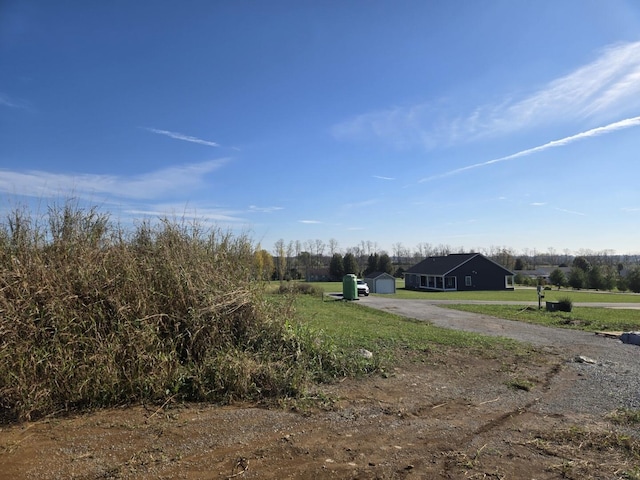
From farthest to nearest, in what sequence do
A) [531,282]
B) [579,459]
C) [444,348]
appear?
[531,282], [444,348], [579,459]

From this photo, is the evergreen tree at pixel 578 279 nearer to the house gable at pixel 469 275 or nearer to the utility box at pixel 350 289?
the house gable at pixel 469 275

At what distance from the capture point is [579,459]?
343 centimetres

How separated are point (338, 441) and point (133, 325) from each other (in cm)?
295

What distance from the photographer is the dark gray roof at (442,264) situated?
164 ft

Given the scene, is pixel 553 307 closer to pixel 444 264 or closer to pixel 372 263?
pixel 444 264

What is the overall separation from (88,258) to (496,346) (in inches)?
303

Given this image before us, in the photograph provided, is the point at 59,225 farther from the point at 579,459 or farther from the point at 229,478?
the point at 579,459

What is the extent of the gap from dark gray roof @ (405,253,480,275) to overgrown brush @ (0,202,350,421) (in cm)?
4602

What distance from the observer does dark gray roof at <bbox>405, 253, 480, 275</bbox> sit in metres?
50.0

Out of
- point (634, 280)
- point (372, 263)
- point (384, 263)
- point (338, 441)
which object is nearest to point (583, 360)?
point (338, 441)

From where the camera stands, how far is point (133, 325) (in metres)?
5.12

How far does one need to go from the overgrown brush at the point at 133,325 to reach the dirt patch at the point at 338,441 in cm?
32

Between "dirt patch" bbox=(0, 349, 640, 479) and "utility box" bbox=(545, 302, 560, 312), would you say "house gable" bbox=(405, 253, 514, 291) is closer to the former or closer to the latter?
"utility box" bbox=(545, 302, 560, 312)

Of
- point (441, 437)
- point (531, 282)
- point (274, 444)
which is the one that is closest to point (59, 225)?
point (274, 444)
